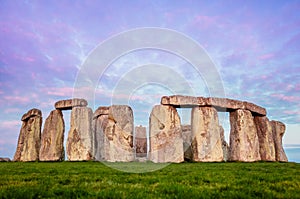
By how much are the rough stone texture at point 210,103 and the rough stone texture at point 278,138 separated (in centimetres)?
330

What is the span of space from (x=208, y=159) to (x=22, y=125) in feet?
44.1

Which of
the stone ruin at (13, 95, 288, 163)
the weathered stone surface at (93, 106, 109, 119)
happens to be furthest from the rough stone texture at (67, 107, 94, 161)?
the weathered stone surface at (93, 106, 109, 119)

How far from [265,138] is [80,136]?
12.3m

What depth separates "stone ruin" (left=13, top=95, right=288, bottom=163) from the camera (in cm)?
1620

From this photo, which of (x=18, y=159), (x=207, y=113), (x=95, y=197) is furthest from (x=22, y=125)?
(x=95, y=197)

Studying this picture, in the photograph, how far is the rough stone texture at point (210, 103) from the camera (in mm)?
16609

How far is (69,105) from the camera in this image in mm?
18781

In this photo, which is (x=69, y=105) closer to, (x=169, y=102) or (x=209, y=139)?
(x=169, y=102)

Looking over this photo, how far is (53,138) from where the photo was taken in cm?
1861

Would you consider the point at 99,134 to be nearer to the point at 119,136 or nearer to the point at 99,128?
the point at 99,128

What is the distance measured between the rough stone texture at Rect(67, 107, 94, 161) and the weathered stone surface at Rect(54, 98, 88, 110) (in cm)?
32

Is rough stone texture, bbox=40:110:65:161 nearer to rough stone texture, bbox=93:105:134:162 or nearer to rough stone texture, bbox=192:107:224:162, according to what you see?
rough stone texture, bbox=93:105:134:162

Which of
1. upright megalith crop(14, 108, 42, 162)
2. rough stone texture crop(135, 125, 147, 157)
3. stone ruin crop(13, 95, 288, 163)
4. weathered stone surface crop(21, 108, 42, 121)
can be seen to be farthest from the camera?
rough stone texture crop(135, 125, 147, 157)

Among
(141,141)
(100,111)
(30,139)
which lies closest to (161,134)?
(100,111)
